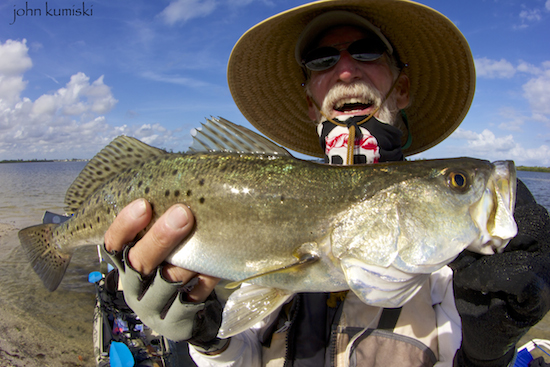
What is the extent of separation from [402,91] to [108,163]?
3.02 m

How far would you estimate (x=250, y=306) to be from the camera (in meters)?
1.91

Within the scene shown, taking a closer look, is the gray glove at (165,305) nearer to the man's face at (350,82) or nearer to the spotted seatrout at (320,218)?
the spotted seatrout at (320,218)

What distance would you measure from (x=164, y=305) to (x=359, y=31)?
118 inches

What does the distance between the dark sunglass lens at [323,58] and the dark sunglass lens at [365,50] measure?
0.16m

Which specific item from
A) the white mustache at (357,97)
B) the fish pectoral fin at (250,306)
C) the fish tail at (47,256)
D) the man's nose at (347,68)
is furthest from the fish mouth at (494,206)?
the fish tail at (47,256)

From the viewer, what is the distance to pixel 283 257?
181 centimetres

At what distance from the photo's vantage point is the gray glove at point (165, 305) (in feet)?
6.82

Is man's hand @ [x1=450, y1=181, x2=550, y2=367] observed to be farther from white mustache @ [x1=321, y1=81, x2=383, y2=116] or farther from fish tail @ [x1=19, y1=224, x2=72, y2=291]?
fish tail @ [x1=19, y1=224, x2=72, y2=291]

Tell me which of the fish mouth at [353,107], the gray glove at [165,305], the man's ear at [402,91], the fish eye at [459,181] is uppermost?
the man's ear at [402,91]

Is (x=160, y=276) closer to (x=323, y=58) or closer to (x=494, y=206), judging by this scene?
(x=494, y=206)

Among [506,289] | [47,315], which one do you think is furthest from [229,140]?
[47,315]

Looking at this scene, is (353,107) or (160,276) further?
(353,107)

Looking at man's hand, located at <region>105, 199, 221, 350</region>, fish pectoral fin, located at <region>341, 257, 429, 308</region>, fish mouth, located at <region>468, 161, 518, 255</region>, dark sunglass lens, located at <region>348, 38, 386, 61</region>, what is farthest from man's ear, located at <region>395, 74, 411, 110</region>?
man's hand, located at <region>105, 199, 221, 350</region>

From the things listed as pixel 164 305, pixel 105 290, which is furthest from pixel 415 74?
pixel 105 290
